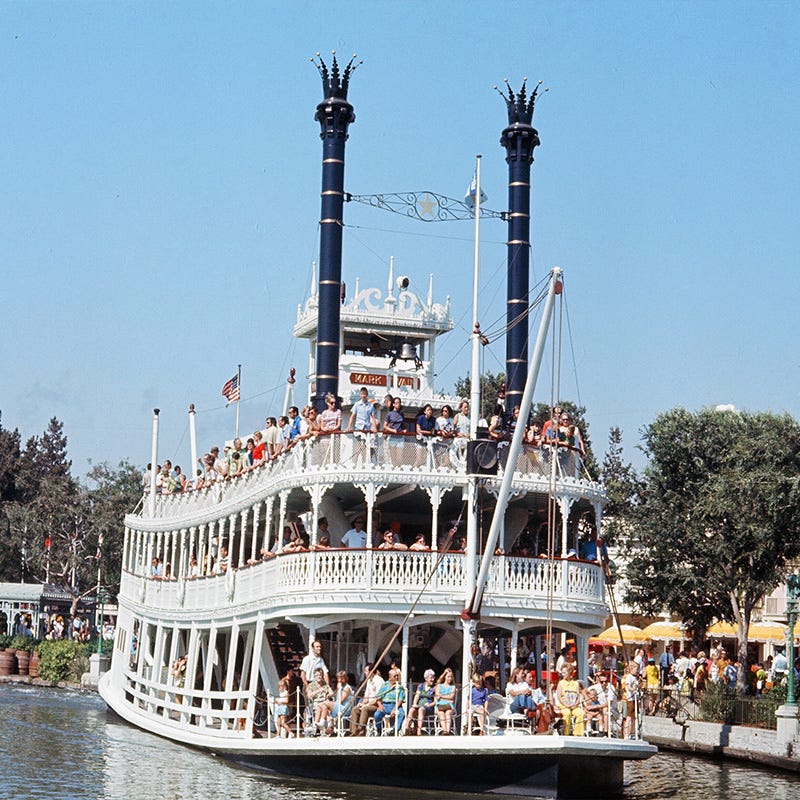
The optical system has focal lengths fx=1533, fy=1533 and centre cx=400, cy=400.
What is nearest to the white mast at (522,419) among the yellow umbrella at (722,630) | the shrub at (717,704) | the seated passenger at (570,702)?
the seated passenger at (570,702)

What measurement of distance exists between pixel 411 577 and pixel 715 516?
1997 cm

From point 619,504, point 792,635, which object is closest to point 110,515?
point 619,504

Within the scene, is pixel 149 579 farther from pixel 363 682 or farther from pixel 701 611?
pixel 701 611

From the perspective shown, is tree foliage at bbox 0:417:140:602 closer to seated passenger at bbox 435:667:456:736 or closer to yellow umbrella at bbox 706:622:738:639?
yellow umbrella at bbox 706:622:738:639

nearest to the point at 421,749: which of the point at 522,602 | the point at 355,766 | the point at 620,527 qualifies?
the point at 355,766

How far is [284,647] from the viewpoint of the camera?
28.2 m

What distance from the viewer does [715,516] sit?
139 feet

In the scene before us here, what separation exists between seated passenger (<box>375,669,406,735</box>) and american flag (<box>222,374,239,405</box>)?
1522cm

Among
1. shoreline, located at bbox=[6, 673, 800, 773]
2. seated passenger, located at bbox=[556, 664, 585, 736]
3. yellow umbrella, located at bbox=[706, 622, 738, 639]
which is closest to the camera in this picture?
seated passenger, located at bbox=[556, 664, 585, 736]

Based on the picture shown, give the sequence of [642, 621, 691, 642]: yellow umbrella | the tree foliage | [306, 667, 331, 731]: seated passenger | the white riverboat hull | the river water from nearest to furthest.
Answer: the white riverboat hull
the river water
[306, 667, 331, 731]: seated passenger
[642, 621, 691, 642]: yellow umbrella
the tree foliage

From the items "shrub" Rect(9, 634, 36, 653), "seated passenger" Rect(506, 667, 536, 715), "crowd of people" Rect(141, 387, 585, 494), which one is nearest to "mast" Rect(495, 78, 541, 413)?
"crowd of people" Rect(141, 387, 585, 494)

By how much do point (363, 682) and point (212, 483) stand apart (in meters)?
8.67

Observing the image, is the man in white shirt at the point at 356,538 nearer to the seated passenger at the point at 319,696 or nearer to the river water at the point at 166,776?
the seated passenger at the point at 319,696

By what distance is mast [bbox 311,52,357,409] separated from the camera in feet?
109
